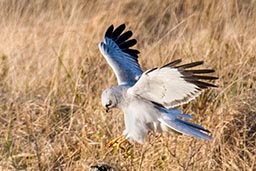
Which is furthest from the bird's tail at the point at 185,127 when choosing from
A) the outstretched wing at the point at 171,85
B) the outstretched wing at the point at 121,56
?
the outstretched wing at the point at 121,56

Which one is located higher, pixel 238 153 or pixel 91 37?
pixel 91 37

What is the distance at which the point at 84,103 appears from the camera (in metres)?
5.82

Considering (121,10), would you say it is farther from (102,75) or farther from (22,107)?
(22,107)

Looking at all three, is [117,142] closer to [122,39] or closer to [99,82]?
[122,39]

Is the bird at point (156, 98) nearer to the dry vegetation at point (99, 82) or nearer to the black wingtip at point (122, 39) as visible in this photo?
the dry vegetation at point (99, 82)

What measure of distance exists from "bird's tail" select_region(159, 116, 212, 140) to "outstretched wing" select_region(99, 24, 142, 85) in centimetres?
41

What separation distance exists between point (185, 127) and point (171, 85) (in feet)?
0.74

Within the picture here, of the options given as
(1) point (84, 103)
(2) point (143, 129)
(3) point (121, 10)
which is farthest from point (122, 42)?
(3) point (121, 10)

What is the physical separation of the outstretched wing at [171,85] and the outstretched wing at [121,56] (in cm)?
41

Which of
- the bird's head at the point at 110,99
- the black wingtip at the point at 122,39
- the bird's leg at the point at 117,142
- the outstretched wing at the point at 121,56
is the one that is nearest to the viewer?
the bird's head at the point at 110,99

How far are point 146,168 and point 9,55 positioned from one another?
2.25 m

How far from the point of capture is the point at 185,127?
455 cm

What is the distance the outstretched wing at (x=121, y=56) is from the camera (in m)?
5.15

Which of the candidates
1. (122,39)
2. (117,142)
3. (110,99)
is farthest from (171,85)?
(122,39)
